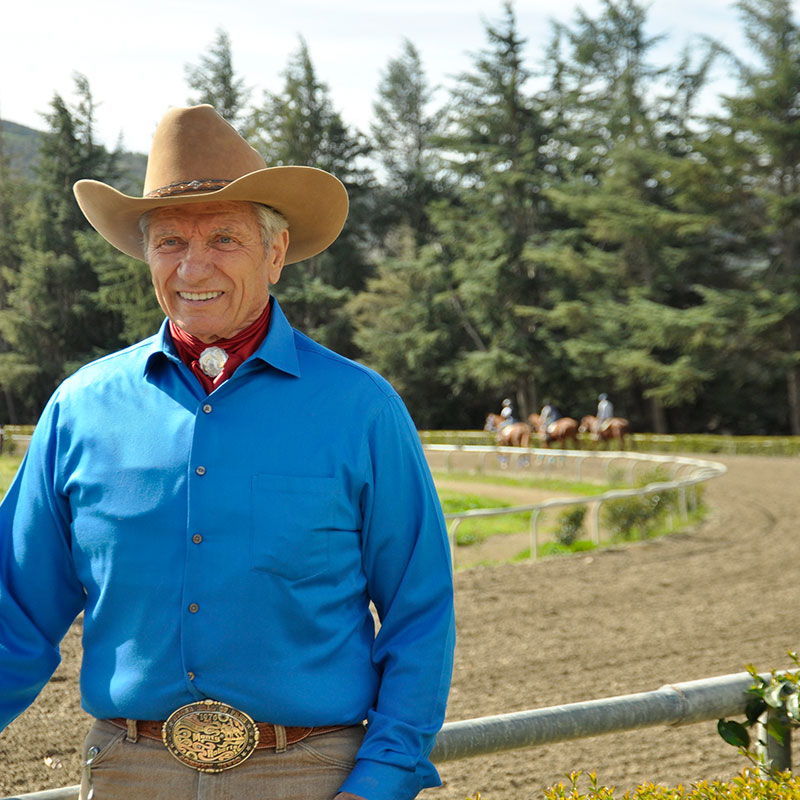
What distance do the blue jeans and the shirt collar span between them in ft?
2.70

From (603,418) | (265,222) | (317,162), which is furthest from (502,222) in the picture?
(265,222)

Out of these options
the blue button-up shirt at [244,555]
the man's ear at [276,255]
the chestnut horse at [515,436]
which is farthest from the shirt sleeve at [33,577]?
the chestnut horse at [515,436]

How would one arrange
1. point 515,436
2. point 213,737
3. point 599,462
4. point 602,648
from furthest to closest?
point 515,436, point 599,462, point 602,648, point 213,737

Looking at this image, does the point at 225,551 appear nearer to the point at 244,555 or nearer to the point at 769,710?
the point at 244,555

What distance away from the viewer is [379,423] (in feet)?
7.36

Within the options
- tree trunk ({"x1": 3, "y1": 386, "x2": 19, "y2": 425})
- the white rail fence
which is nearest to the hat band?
the white rail fence

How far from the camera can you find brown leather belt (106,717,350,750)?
2.15 metres

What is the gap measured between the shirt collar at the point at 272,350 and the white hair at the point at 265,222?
23 centimetres

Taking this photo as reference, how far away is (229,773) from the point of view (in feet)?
6.98

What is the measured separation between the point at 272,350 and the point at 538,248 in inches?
1643

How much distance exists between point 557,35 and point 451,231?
11532 mm

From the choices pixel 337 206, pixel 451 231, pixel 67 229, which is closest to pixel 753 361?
pixel 451 231

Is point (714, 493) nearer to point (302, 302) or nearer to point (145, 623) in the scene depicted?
point (145, 623)

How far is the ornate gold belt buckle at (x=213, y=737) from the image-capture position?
212 cm
